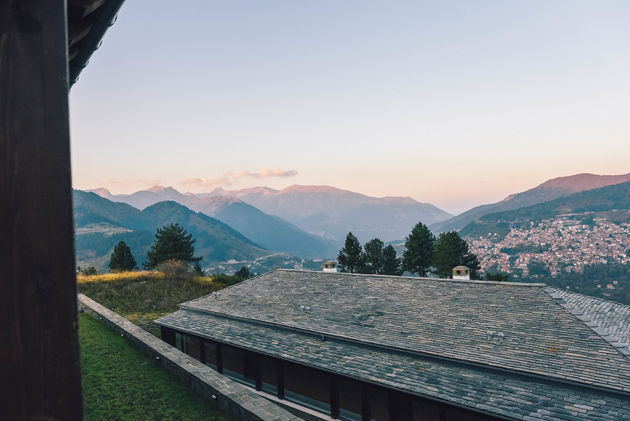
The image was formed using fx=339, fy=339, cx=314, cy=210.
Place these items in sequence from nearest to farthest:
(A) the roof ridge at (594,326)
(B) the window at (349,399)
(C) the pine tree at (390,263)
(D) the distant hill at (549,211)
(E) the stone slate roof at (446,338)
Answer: (E) the stone slate roof at (446,338) → (A) the roof ridge at (594,326) → (B) the window at (349,399) → (C) the pine tree at (390,263) → (D) the distant hill at (549,211)

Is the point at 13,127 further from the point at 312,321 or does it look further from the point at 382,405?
the point at 312,321

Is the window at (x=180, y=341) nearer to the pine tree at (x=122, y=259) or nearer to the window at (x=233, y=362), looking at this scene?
the window at (x=233, y=362)

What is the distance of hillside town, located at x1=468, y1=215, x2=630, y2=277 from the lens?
10994cm

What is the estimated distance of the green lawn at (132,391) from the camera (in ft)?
27.8

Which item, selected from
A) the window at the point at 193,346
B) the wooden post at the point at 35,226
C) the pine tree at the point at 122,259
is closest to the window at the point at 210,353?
the window at the point at 193,346

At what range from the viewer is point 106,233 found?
168500mm

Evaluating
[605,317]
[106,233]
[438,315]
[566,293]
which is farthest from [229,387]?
[106,233]

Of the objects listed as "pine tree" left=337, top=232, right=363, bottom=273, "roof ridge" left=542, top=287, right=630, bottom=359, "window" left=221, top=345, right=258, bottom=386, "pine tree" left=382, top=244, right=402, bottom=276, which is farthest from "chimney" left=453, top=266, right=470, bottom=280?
"pine tree" left=382, top=244, right=402, bottom=276

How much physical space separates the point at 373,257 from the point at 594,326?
4183cm

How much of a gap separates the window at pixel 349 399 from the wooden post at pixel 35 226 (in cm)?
1167

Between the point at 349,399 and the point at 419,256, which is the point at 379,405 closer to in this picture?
the point at 349,399

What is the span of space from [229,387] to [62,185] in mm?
9150

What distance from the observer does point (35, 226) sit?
4.18 ft

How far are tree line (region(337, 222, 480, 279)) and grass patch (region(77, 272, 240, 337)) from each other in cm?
1922
